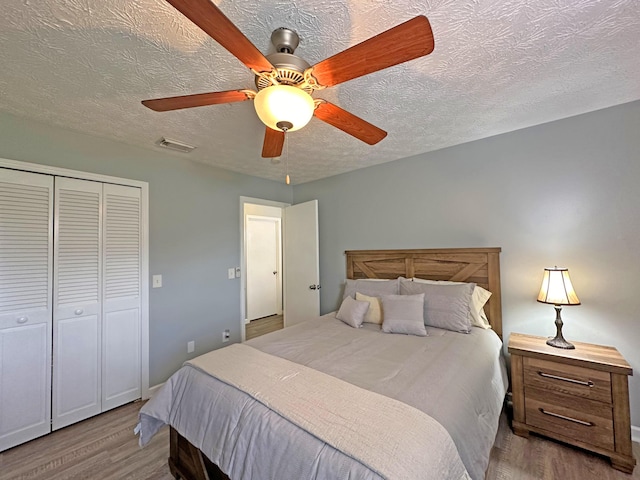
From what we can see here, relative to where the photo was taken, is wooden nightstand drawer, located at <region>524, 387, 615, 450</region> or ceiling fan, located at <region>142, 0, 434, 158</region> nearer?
ceiling fan, located at <region>142, 0, 434, 158</region>

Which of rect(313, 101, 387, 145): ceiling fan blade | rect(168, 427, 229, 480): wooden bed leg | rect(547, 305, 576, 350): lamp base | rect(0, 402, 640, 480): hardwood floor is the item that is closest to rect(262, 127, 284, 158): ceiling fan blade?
rect(313, 101, 387, 145): ceiling fan blade

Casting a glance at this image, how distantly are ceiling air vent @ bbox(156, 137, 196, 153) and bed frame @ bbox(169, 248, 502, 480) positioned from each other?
2107 millimetres

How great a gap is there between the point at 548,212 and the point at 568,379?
4.08 ft

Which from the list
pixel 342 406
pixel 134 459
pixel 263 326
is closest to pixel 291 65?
pixel 342 406

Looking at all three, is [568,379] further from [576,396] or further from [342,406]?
[342,406]

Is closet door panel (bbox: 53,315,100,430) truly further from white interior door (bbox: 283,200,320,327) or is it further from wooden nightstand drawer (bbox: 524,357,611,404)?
wooden nightstand drawer (bbox: 524,357,611,404)

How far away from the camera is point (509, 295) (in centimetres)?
242

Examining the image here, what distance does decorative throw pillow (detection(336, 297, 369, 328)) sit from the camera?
249cm

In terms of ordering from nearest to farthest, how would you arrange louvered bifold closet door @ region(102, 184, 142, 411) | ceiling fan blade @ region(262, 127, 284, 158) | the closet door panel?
ceiling fan blade @ region(262, 127, 284, 158) < the closet door panel < louvered bifold closet door @ region(102, 184, 142, 411)

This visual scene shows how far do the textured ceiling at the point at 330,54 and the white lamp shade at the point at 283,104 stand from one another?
33cm

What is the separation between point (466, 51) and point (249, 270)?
4.84m

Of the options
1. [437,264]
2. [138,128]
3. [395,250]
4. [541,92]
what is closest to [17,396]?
[138,128]

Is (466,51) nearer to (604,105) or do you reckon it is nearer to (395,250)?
(604,105)

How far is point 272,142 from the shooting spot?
5.65 feet
